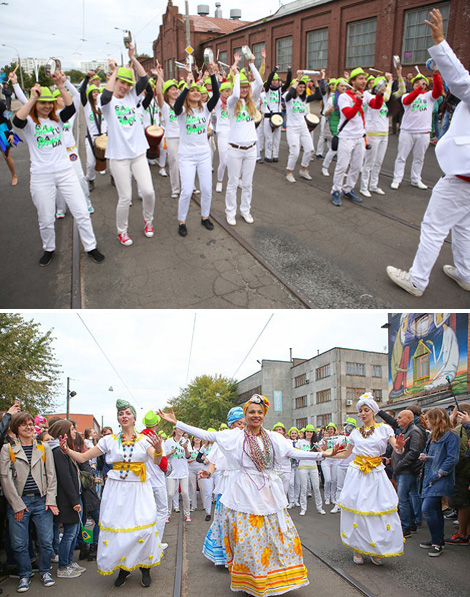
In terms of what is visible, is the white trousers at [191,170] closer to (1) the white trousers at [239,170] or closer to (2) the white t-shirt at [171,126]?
(1) the white trousers at [239,170]

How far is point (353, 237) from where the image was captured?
8.72 m

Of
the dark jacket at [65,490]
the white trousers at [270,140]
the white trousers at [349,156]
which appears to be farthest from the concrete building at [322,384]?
the dark jacket at [65,490]

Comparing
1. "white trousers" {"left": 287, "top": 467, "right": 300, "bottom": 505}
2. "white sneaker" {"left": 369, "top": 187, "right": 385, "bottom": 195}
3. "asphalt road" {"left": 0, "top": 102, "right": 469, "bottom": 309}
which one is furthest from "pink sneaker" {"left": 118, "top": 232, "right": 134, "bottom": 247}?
"white sneaker" {"left": 369, "top": 187, "right": 385, "bottom": 195}

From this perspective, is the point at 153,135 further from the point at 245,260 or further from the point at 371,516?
the point at 371,516

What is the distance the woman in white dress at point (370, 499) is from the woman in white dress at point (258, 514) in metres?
1.12

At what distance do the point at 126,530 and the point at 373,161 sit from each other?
956cm

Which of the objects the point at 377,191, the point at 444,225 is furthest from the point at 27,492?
the point at 377,191

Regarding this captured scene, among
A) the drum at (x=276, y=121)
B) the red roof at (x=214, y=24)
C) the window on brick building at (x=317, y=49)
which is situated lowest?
the drum at (x=276, y=121)

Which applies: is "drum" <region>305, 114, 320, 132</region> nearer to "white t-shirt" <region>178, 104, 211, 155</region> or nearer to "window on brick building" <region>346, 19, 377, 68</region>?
"white t-shirt" <region>178, 104, 211, 155</region>

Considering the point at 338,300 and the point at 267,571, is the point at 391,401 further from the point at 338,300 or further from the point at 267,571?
the point at 267,571

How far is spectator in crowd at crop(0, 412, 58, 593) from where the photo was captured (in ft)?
15.0

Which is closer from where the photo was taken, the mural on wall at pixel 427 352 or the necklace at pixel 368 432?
the necklace at pixel 368 432

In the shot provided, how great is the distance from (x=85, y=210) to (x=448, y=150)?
5.18 m

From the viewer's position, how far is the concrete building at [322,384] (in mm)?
35469
